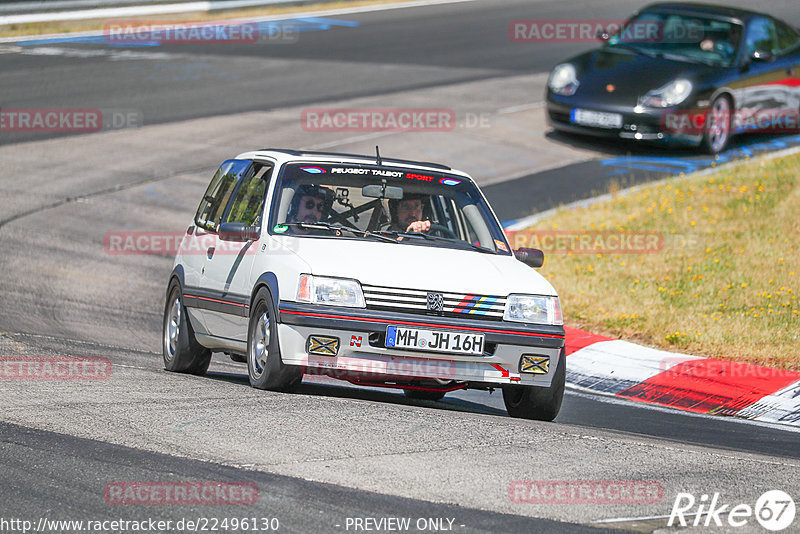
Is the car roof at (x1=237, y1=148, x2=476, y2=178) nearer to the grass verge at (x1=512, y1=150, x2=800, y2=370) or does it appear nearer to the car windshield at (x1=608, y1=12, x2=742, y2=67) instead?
the grass verge at (x1=512, y1=150, x2=800, y2=370)

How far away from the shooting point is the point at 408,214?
8602mm

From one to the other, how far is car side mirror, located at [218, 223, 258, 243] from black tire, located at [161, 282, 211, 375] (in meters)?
1.11

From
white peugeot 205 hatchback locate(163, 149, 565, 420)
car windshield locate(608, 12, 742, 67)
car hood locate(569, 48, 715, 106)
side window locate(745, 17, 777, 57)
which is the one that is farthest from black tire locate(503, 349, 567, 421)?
side window locate(745, 17, 777, 57)

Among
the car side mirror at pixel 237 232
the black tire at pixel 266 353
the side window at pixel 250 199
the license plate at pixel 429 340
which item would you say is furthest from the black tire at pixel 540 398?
the side window at pixel 250 199

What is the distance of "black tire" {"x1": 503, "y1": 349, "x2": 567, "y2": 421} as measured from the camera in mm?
7762

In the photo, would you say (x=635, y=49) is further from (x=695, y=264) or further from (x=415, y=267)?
(x=415, y=267)

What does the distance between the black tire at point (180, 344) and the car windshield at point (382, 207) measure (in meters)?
1.39

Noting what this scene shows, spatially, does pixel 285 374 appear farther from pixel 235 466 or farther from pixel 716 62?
pixel 716 62

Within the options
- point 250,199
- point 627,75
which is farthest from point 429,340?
point 627,75

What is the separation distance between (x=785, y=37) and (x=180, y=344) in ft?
43.1

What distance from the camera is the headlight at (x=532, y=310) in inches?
299

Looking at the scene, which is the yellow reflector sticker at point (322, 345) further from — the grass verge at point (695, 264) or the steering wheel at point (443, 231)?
the grass verge at point (695, 264)

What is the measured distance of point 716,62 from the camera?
60.4 ft

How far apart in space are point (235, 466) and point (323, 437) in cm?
68
